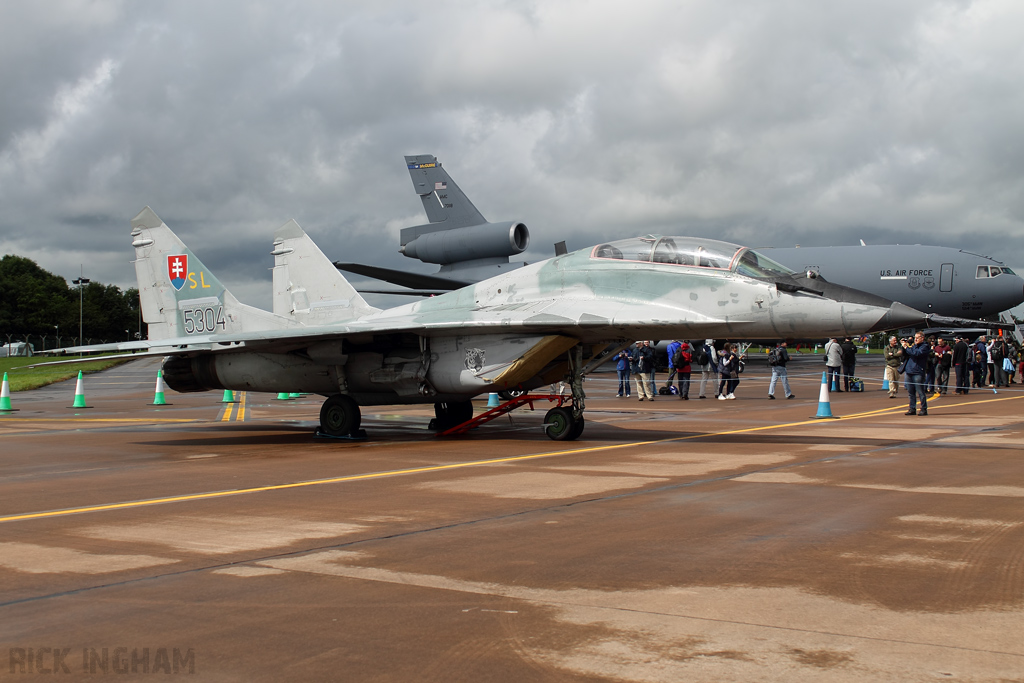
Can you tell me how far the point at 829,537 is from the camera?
5.69 meters

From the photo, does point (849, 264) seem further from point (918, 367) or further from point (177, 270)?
point (177, 270)

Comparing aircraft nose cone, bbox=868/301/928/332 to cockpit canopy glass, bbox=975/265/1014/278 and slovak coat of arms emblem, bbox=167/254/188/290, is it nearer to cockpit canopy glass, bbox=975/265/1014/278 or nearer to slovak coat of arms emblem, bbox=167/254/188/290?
slovak coat of arms emblem, bbox=167/254/188/290

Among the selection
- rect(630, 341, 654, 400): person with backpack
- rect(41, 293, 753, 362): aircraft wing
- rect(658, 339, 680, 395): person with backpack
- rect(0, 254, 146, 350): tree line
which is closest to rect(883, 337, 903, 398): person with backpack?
rect(658, 339, 680, 395): person with backpack

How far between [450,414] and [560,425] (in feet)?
9.84

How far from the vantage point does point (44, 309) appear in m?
106

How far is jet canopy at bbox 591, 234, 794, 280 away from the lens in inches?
445

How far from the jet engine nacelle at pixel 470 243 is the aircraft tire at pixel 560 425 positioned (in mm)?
18530

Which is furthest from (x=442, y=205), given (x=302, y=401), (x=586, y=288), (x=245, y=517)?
(x=245, y=517)

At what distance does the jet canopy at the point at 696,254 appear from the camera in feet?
37.1

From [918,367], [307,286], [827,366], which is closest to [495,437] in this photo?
[307,286]

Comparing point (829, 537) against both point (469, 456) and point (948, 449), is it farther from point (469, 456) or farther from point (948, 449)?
point (948, 449)

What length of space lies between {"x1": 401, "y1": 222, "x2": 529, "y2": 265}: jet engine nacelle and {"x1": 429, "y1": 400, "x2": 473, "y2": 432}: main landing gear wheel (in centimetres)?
1620

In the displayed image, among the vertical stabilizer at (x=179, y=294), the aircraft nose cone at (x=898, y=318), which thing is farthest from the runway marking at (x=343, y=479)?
the vertical stabilizer at (x=179, y=294)

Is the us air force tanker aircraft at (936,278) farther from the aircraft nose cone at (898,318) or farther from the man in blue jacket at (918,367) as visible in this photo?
the aircraft nose cone at (898,318)
